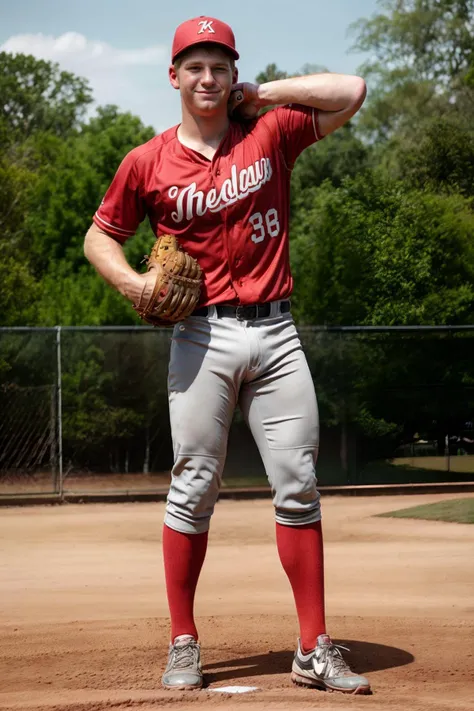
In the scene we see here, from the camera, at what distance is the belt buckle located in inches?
152

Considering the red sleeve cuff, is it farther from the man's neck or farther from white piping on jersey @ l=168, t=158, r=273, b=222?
the man's neck

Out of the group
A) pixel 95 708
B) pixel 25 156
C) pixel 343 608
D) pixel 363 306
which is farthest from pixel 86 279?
pixel 95 708

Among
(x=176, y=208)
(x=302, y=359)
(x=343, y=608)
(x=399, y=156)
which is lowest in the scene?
(x=343, y=608)

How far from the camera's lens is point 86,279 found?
26516 millimetres

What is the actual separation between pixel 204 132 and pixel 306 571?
163cm

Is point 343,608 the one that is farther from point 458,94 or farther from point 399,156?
point 458,94

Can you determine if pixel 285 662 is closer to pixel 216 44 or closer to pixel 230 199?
pixel 230 199

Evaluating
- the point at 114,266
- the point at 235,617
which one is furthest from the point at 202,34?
the point at 235,617

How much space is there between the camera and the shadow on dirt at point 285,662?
13.0 ft

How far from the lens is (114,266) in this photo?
3949 millimetres

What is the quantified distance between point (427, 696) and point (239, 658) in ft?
3.06

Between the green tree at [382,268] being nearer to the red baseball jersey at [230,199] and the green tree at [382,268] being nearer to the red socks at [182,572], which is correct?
the red baseball jersey at [230,199]

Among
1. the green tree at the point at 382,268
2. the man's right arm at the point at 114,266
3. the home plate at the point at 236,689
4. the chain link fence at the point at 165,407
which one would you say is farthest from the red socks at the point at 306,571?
the green tree at the point at 382,268

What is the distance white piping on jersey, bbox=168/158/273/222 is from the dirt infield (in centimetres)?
166
